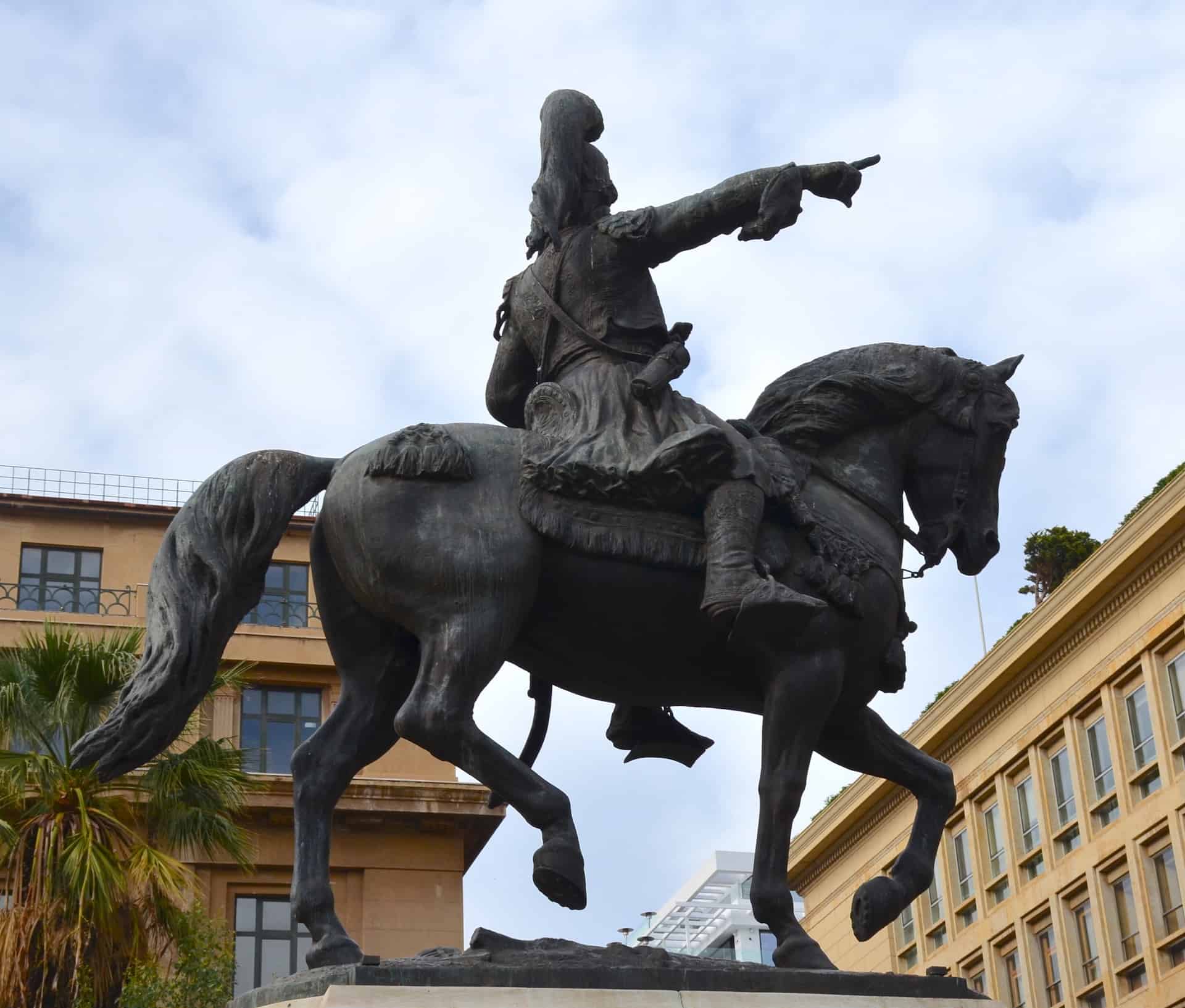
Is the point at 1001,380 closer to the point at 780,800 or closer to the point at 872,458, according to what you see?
the point at 872,458

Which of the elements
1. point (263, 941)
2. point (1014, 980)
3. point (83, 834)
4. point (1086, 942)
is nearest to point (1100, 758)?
point (1086, 942)

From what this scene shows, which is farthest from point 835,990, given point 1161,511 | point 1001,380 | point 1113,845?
point 1113,845

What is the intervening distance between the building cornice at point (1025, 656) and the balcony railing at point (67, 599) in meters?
14.7

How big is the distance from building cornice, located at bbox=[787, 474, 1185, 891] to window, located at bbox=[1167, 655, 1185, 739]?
166 cm

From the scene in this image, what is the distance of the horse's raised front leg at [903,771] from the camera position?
Result: 7.70m

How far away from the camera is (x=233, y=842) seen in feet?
72.9

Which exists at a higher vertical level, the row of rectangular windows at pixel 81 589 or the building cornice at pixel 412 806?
the row of rectangular windows at pixel 81 589

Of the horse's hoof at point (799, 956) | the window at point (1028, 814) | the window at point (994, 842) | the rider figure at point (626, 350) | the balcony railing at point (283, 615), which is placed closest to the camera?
the horse's hoof at point (799, 956)

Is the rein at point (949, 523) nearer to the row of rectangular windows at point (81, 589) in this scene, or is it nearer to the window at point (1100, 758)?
A: the row of rectangular windows at point (81, 589)

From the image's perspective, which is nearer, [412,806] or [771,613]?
[771,613]

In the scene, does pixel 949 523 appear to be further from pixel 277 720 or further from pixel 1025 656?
pixel 1025 656

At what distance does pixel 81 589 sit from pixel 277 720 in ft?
16.1

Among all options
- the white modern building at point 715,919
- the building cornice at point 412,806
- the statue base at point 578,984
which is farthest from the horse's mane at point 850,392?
the white modern building at point 715,919

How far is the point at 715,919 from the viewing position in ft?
261
